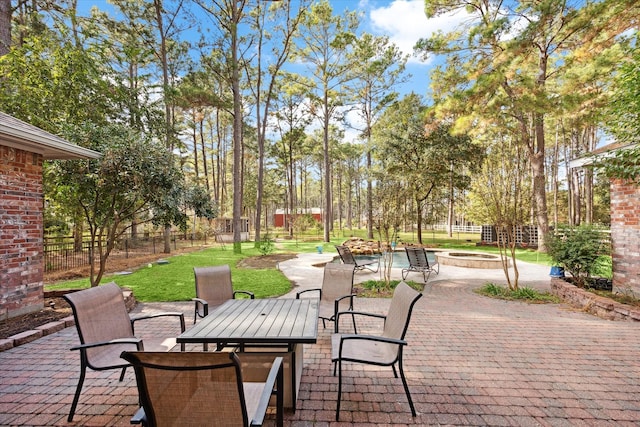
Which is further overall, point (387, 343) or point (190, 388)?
point (387, 343)

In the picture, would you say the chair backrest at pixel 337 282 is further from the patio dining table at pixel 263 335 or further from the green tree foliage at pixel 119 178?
the green tree foliage at pixel 119 178

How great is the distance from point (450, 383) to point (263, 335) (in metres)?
1.80

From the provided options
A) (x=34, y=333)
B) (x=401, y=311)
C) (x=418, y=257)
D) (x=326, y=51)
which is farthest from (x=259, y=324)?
(x=326, y=51)

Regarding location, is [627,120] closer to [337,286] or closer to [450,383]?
[450,383]

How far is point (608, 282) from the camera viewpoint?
6059 mm

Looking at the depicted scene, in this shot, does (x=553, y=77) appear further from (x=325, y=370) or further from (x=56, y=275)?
(x=56, y=275)

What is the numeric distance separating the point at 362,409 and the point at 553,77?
15.2 metres

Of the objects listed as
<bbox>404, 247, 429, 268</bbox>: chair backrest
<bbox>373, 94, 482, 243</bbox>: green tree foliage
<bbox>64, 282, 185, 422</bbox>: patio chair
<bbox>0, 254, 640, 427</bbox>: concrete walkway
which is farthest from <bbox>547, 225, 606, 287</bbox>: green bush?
<bbox>373, 94, 482, 243</bbox>: green tree foliage

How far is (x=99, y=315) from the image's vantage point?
105 inches

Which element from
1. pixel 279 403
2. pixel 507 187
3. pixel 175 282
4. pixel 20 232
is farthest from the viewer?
pixel 175 282

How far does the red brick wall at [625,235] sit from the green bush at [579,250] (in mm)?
274

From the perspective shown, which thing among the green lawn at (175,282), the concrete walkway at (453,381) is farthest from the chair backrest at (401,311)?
the green lawn at (175,282)

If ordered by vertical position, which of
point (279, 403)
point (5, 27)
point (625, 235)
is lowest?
point (279, 403)

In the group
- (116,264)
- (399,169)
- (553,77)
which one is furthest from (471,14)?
(116,264)
